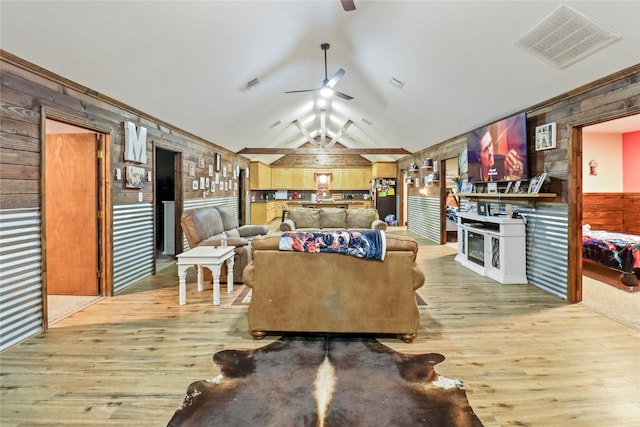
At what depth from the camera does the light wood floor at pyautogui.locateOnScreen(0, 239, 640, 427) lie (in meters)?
1.82

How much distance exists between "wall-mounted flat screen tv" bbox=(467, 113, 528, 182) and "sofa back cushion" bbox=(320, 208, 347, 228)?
7.85 feet

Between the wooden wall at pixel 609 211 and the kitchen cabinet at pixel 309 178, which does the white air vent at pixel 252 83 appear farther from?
the kitchen cabinet at pixel 309 178

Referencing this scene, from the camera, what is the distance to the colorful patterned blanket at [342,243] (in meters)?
2.50

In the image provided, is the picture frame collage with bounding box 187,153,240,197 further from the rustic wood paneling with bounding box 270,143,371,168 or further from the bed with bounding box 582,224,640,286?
the bed with bounding box 582,224,640,286

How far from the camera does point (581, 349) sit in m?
2.51

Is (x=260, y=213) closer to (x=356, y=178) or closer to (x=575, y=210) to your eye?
(x=356, y=178)

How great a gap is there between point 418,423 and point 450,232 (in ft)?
23.3

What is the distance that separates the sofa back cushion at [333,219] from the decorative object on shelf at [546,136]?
340cm

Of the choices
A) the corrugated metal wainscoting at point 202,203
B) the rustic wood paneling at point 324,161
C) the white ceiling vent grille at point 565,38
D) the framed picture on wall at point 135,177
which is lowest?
the corrugated metal wainscoting at point 202,203

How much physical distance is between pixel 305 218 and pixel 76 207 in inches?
145

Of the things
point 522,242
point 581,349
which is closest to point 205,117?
point 522,242

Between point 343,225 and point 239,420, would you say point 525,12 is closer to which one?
point 239,420

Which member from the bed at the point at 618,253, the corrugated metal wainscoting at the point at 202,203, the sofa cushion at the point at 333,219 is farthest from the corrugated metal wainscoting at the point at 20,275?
the bed at the point at 618,253

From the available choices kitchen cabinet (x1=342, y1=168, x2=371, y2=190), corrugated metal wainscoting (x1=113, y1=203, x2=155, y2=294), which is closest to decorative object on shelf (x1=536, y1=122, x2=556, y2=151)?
corrugated metal wainscoting (x1=113, y1=203, x2=155, y2=294)
